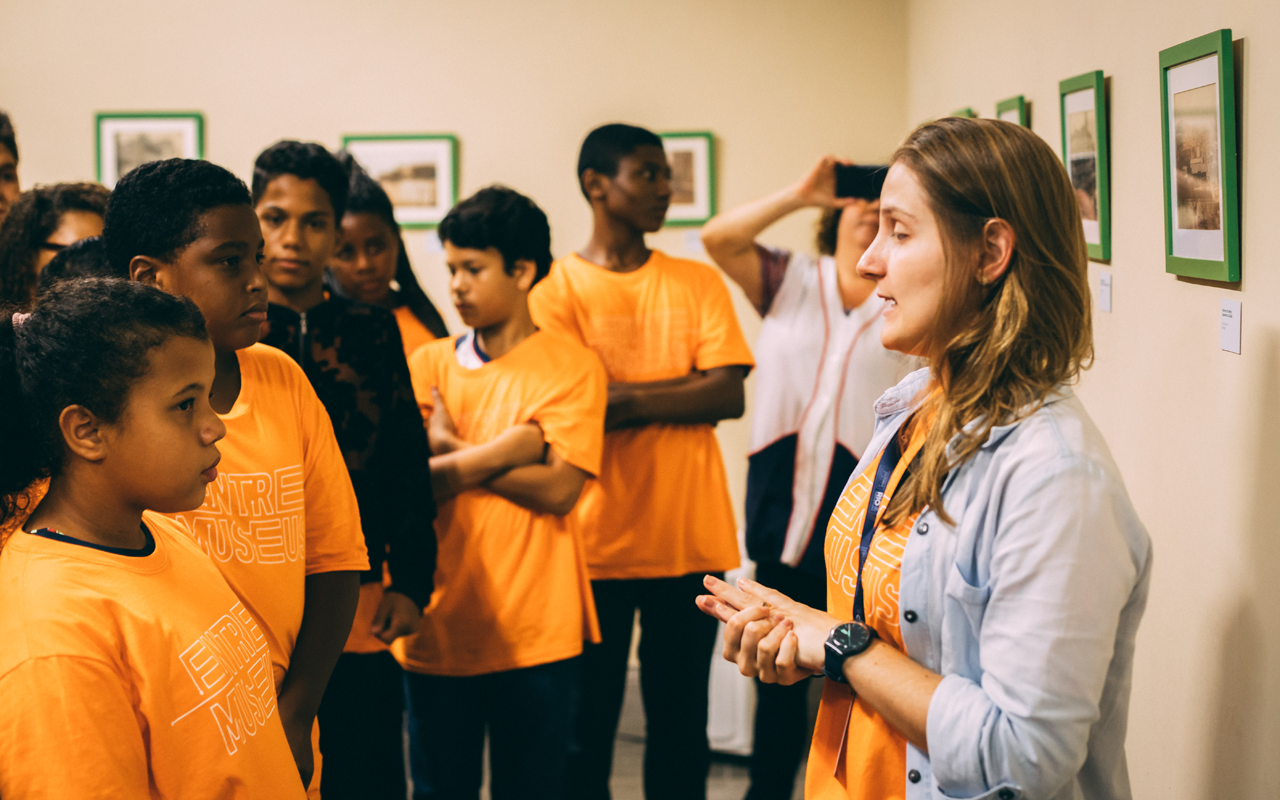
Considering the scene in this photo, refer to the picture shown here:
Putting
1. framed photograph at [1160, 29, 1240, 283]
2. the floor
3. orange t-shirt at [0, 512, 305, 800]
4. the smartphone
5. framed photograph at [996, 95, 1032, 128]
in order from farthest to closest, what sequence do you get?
the floor
framed photograph at [996, 95, 1032, 128]
the smartphone
framed photograph at [1160, 29, 1240, 283]
orange t-shirt at [0, 512, 305, 800]

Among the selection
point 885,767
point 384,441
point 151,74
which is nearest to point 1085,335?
point 885,767

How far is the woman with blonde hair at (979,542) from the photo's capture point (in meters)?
0.95

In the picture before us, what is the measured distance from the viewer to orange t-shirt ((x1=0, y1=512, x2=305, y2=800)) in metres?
0.89

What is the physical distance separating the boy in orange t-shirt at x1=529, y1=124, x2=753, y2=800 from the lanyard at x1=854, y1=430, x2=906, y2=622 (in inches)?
49.8

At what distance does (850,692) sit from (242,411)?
2.83 ft

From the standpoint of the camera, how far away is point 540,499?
6.68 feet

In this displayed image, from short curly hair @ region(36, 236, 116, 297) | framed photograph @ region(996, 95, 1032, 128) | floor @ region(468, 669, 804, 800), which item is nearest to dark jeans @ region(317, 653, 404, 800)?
short curly hair @ region(36, 236, 116, 297)

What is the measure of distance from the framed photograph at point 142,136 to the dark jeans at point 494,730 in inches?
127

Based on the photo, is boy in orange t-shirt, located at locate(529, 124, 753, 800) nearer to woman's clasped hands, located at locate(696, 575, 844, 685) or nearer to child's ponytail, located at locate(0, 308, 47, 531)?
woman's clasped hands, located at locate(696, 575, 844, 685)

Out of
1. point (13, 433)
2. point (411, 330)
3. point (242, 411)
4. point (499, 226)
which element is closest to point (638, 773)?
point (411, 330)

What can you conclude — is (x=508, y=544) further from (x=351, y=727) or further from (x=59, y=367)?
(x=59, y=367)

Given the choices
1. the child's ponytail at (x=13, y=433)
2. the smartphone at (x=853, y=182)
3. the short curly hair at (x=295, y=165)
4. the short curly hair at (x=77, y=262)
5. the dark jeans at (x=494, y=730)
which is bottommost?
the dark jeans at (x=494, y=730)

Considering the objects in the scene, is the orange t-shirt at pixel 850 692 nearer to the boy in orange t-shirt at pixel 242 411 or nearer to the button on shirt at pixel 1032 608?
the button on shirt at pixel 1032 608

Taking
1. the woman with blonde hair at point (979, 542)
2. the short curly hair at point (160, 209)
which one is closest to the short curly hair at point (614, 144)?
the short curly hair at point (160, 209)
